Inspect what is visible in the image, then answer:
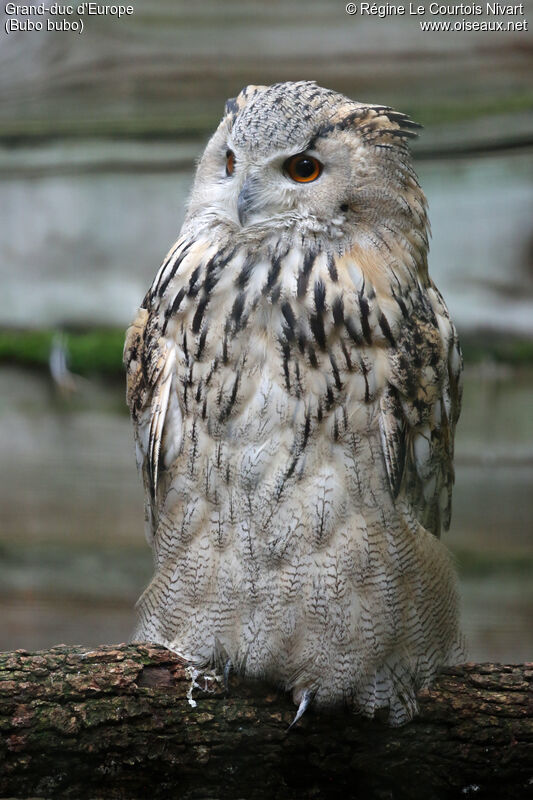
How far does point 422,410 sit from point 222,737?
63 centimetres

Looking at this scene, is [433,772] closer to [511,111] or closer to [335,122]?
[335,122]

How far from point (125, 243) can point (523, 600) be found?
1.31 m

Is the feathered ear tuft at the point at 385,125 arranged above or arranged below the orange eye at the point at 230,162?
above

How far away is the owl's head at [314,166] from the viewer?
1.31m

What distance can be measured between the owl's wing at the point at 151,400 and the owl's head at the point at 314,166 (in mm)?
247

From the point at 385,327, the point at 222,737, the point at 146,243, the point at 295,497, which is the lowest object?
the point at 222,737

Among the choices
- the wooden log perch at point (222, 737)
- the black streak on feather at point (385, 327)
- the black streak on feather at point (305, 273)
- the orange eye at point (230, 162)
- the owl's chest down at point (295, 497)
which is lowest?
the wooden log perch at point (222, 737)

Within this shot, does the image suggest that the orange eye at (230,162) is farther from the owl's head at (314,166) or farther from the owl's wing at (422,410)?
the owl's wing at (422,410)

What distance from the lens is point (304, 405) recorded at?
133cm

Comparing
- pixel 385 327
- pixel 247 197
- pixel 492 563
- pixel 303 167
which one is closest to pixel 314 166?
pixel 303 167

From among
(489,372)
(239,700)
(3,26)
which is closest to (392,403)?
(239,700)

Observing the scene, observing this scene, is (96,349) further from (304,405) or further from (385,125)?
(385,125)

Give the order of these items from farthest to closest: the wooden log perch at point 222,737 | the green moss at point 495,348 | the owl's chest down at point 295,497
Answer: the green moss at point 495,348
the owl's chest down at point 295,497
the wooden log perch at point 222,737

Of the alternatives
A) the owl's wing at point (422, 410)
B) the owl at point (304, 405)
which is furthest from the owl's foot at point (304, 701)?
the owl's wing at point (422, 410)
